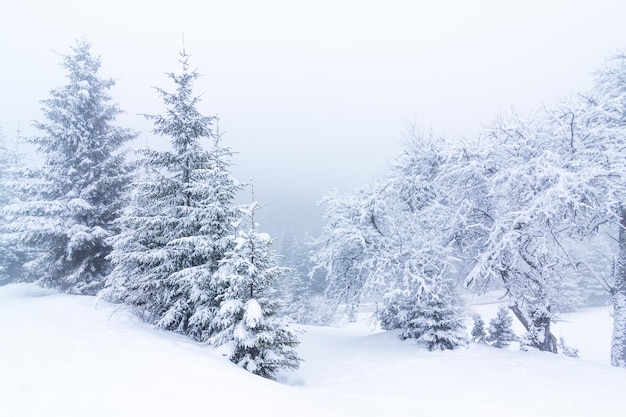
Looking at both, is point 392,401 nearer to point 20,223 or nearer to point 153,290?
point 153,290

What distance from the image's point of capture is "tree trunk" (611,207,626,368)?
38.8 feet

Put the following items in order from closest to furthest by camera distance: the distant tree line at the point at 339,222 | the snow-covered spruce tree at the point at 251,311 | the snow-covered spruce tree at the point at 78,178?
the snow-covered spruce tree at the point at 251,311 → the distant tree line at the point at 339,222 → the snow-covered spruce tree at the point at 78,178

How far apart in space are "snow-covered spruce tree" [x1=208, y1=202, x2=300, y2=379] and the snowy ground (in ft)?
2.81

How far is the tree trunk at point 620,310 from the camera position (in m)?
11.8

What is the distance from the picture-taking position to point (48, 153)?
1516cm

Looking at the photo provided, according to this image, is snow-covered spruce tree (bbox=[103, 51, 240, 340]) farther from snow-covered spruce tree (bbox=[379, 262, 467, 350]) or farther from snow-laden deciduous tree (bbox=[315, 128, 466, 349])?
snow-covered spruce tree (bbox=[379, 262, 467, 350])

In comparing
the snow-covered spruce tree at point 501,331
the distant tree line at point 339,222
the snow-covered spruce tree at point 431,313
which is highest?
the distant tree line at point 339,222

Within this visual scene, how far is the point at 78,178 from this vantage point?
15039mm

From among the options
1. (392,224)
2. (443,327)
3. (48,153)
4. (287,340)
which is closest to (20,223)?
(48,153)

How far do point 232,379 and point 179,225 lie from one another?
628 cm

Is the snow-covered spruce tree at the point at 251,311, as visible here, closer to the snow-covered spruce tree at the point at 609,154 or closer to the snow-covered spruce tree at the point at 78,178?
the snow-covered spruce tree at the point at 78,178

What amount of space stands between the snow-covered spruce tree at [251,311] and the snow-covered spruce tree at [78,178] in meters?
8.11

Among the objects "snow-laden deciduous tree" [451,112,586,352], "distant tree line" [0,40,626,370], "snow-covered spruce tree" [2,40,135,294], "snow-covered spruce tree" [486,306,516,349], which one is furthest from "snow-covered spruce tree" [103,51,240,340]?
"snow-covered spruce tree" [486,306,516,349]

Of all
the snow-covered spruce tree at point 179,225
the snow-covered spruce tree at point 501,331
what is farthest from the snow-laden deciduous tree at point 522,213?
the snow-covered spruce tree at point 179,225
